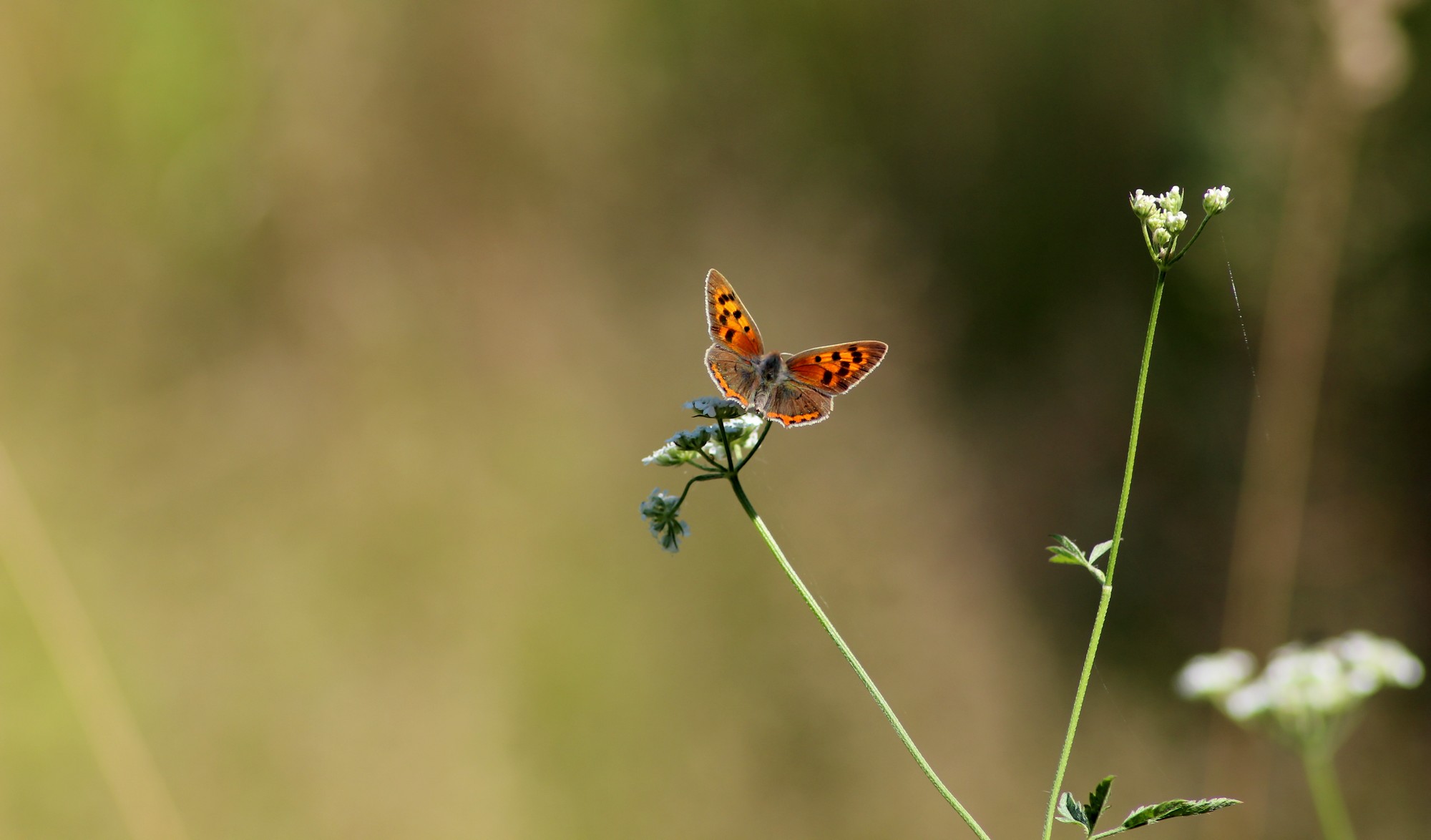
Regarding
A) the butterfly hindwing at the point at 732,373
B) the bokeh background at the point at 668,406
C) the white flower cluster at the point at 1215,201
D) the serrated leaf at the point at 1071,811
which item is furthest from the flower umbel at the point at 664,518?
the bokeh background at the point at 668,406

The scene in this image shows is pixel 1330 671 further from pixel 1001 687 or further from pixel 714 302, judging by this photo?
pixel 714 302

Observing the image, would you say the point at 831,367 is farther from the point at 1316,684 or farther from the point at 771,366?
the point at 1316,684

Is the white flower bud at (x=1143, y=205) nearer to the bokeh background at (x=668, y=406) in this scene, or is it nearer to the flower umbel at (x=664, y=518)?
the flower umbel at (x=664, y=518)

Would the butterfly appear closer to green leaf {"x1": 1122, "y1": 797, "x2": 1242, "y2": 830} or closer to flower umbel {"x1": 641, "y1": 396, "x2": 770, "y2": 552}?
flower umbel {"x1": 641, "y1": 396, "x2": 770, "y2": 552}

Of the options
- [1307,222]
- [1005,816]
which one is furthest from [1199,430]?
[1005,816]

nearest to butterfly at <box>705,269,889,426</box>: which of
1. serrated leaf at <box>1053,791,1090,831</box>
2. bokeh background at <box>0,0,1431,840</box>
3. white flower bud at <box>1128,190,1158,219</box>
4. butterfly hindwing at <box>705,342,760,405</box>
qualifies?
butterfly hindwing at <box>705,342,760,405</box>

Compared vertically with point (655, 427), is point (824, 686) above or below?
below
